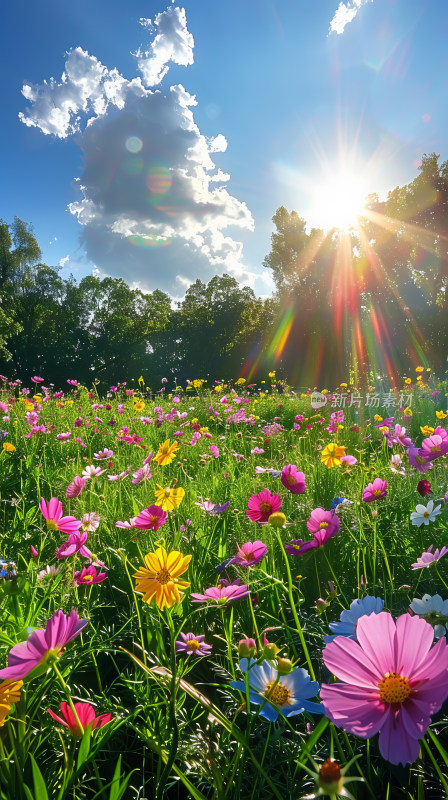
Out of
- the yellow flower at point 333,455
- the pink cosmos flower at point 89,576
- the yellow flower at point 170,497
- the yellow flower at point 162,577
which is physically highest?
the yellow flower at point 333,455

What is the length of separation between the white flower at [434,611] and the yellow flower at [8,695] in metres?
0.55

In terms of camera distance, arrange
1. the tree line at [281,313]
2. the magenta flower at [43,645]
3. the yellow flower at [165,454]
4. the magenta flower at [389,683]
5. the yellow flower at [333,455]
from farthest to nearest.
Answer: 1. the tree line at [281,313]
2. the yellow flower at [333,455]
3. the yellow flower at [165,454]
4. the magenta flower at [43,645]
5. the magenta flower at [389,683]

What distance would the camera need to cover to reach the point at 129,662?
976 mm

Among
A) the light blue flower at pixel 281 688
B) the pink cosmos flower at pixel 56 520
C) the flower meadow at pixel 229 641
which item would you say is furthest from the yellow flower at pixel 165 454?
the light blue flower at pixel 281 688

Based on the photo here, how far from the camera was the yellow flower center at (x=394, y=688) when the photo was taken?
394 millimetres

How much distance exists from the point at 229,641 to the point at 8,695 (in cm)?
41

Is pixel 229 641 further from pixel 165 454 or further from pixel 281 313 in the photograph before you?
pixel 281 313

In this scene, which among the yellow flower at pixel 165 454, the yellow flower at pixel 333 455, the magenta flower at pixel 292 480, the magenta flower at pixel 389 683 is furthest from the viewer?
the yellow flower at pixel 333 455

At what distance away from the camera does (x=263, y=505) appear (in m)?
0.91

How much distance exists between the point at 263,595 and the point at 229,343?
24936 mm

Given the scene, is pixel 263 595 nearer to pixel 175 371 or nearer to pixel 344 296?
pixel 344 296

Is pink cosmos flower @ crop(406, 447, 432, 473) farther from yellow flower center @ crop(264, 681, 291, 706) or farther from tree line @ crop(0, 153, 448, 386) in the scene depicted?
tree line @ crop(0, 153, 448, 386)

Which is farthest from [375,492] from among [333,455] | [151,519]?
[151,519]

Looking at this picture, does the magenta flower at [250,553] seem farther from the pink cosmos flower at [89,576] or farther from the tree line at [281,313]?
the tree line at [281,313]
